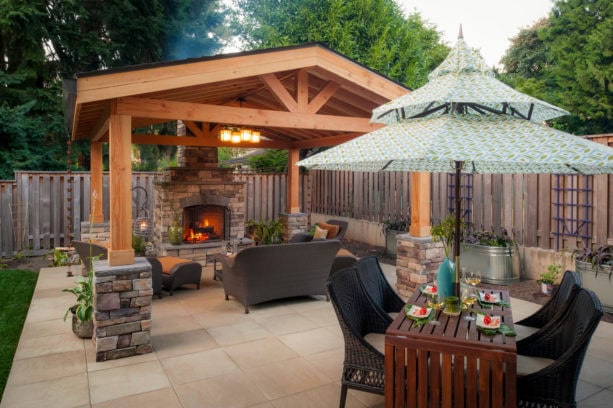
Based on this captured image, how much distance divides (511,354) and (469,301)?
2.70ft

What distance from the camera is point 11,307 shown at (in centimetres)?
605

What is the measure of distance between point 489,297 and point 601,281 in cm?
293

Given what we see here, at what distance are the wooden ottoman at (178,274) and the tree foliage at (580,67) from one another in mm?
13791

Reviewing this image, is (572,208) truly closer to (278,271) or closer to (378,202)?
(278,271)

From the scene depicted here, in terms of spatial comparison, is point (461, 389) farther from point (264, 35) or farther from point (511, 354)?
point (264, 35)

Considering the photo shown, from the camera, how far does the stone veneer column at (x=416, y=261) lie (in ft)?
21.1

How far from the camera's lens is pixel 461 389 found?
9.09ft

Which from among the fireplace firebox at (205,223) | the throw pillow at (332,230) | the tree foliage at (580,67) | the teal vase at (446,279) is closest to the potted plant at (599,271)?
the teal vase at (446,279)

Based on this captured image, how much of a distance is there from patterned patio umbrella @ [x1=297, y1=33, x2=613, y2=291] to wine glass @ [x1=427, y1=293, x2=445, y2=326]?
0.73 ft

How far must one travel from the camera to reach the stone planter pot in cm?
558

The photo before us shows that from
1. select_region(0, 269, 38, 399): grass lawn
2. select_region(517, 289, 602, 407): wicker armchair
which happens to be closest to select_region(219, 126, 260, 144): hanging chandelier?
select_region(0, 269, 38, 399): grass lawn

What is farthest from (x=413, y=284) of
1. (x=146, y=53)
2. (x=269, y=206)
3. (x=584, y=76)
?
(x=584, y=76)

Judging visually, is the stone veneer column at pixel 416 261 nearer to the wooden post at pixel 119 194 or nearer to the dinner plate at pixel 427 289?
the dinner plate at pixel 427 289

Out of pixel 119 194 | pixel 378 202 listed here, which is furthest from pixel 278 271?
pixel 378 202
